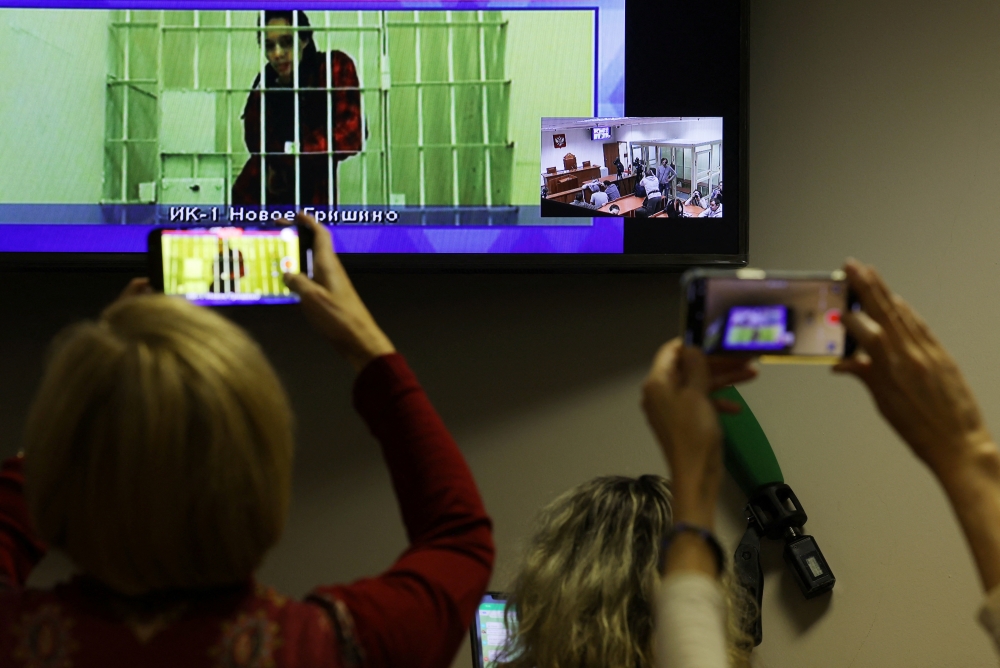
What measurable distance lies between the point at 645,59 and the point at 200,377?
5.47 feet

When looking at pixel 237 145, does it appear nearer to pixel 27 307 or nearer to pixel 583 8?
pixel 27 307

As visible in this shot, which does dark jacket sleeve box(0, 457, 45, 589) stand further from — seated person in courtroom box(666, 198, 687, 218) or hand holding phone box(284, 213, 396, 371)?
seated person in courtroom box(666, 198, 687, 218)

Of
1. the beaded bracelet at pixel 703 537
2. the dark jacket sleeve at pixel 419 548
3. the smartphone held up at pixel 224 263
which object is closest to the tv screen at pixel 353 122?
the smartphone held up at pixel 224 263

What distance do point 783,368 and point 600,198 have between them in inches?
22.8

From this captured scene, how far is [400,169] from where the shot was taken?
2223 millimetres

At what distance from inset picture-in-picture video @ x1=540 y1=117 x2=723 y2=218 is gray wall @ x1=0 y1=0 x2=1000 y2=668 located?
0.18 meters

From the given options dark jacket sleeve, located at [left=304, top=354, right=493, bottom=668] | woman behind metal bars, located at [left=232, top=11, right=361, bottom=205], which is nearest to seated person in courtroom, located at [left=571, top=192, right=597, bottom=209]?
woman behind metal bars, located at [left=232, top=11, right=361, bottom=205]

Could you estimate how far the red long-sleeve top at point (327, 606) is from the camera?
81 cm

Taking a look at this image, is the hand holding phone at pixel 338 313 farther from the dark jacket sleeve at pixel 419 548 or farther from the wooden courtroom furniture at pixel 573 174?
the wooden courtroom furniture at pixel 573 174

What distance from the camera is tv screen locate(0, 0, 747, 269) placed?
219 centimetres

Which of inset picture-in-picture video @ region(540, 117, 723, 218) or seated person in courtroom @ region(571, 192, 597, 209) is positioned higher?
inset picture-in-picture video @ region(540, 117, 723, 218)

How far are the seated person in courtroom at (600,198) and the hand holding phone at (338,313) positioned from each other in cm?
114

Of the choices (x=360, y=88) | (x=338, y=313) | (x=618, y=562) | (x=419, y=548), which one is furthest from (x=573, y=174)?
(x=419, y=548)

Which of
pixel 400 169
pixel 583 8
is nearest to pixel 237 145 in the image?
pixel 400 169
